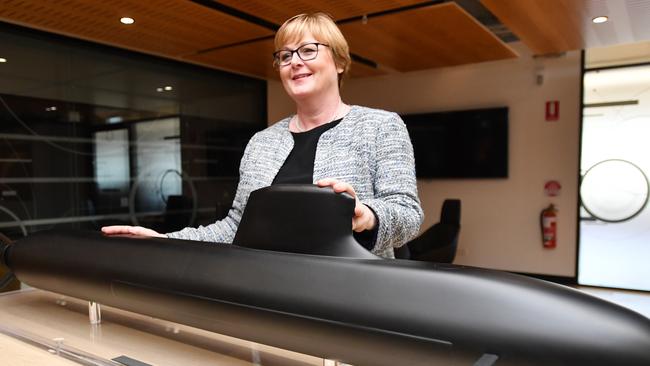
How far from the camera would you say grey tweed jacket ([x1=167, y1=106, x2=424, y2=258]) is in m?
0.84

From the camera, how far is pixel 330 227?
Answer: 749 mm

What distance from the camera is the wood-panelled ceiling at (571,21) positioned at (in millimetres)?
2809

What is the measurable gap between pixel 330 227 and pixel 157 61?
4235 millimetres

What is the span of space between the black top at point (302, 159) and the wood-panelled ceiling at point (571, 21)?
2.28 meters

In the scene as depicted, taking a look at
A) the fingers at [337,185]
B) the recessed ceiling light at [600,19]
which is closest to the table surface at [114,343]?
the fingers at [337,185]

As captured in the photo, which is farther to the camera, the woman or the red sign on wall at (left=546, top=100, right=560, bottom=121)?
the red sign on wall at (left=546, top=100, right=560, bottom=121)

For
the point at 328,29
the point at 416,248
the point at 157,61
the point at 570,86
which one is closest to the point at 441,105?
the point at 570,86

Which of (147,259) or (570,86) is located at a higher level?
(570,86)

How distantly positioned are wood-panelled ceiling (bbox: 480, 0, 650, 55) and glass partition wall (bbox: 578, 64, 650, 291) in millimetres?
533

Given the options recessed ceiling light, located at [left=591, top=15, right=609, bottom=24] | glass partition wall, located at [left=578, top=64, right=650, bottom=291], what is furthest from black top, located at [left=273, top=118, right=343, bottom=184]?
glass partition wall, located at [left=578, top=64, right=650, bottom=291]

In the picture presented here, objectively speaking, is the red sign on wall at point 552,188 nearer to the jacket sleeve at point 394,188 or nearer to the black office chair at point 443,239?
the black office chair at point 443,239

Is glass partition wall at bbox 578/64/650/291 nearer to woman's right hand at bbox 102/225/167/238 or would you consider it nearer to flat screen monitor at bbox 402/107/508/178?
flat screen monitor at bbox 402/107/508/178

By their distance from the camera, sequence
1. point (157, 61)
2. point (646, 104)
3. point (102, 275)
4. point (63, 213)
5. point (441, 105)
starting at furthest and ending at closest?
point (441, 105) → point (157, 61) → point (646, 104) → point (63, 213) → point (102, 275)

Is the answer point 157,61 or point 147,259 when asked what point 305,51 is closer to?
point 147,259
